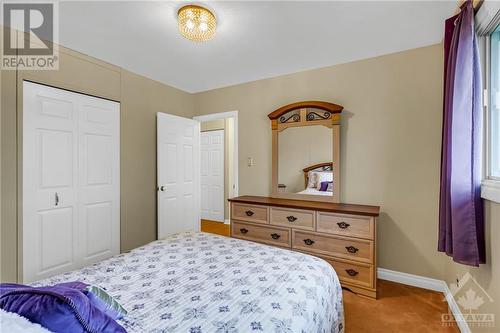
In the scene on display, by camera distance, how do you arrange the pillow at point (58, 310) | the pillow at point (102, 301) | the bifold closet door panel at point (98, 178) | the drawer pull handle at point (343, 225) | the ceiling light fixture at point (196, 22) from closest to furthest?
the pillow at point (58, 310)
the pillow at point (102, 301)
the ceiling light fixture at point (196, 22)
the drawer pull handle at point (343, 225)
the bifold closet door panel at point (98, 178)

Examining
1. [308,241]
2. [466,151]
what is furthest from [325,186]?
[466,151]

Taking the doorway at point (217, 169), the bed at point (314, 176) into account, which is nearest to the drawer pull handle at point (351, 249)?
the bed at point (314, 176)

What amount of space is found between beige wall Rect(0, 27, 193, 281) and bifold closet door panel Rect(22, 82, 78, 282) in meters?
0.07

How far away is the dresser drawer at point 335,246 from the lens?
7.37 ft

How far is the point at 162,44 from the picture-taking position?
2.46 metres

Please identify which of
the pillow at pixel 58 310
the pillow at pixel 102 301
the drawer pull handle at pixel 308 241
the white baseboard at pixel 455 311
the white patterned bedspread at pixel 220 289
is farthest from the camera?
the drawer pull handle at pixel 308 241

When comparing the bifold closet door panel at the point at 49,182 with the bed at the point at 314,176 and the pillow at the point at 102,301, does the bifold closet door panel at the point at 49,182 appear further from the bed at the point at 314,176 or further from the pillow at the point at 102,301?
the bed at the point at 314,176

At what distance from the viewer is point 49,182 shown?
92.7 inches

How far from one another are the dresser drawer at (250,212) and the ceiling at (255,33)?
5.75 feet

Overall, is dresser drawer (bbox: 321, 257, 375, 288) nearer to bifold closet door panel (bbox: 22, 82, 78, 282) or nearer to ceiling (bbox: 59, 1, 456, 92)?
ceiling (bbox: 59, 1, 456, 92)

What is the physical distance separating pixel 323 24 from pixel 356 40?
481mm

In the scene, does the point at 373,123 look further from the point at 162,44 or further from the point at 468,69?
the point at 162,44

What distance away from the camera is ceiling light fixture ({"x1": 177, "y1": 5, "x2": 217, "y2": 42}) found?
1864 millimetres

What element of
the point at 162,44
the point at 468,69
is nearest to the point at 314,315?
the point at 468,69
